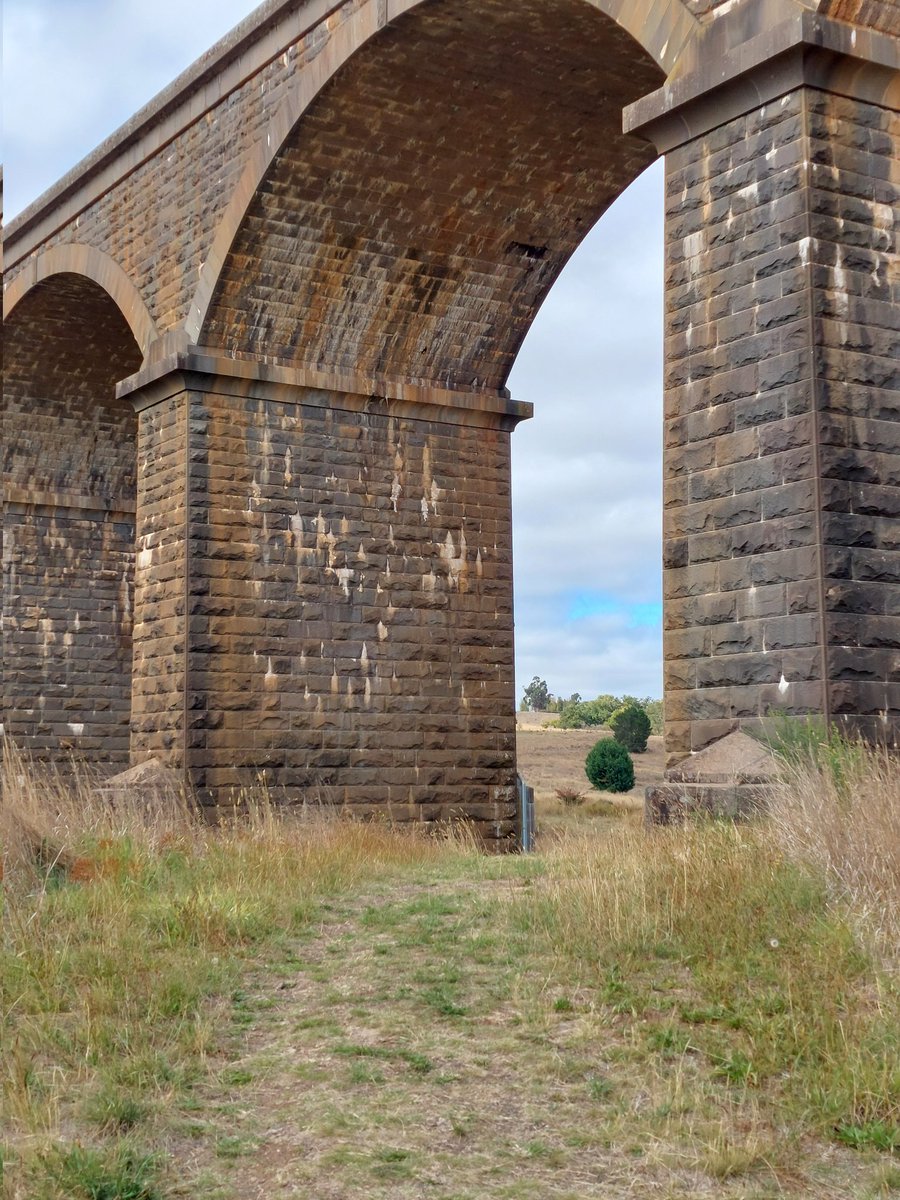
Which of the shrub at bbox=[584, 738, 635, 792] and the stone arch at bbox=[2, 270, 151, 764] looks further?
the shrub at bbox=[584, 738, 635, 792]

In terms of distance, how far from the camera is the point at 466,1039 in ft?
17.3

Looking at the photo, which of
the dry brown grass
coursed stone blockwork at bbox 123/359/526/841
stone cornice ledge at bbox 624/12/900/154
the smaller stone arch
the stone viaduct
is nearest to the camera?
the dry brown grass

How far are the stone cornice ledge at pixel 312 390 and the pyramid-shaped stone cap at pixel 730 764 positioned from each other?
24.9ft

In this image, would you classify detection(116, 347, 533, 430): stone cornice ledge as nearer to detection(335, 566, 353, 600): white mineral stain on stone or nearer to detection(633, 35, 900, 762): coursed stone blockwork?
detection(335, 566, 353, 600): white mineral stain on stone

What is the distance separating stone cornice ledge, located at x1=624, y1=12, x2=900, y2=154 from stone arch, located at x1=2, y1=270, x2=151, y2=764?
1289 cm

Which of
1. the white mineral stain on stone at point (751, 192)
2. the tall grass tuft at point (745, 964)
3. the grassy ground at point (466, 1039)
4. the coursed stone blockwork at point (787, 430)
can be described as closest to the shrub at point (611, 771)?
the coursed stone blockwork at point (787, 430)

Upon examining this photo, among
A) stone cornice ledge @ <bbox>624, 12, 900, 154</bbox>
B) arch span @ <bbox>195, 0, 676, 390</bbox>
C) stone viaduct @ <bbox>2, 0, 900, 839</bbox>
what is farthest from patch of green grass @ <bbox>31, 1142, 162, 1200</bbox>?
arch span @ <bbox>195, 0, 676, 390</bbox>

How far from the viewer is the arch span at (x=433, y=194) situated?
12.8 metres

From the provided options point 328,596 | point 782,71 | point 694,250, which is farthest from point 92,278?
point 782,71

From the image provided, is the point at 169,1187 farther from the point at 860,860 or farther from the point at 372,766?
the point at 372,766

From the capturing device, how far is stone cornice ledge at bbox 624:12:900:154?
8391 mm

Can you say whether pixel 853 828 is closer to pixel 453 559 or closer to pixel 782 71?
pixel 782 71

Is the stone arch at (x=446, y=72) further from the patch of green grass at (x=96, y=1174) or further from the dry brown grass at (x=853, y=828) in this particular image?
the patch of green grass at (x=96, y=1174)

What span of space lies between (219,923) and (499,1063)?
2.18 m
